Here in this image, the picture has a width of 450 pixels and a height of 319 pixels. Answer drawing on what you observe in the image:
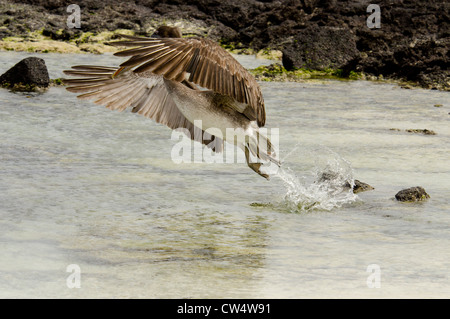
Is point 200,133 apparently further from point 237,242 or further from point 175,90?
point 237,242

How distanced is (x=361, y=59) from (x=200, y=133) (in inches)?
485

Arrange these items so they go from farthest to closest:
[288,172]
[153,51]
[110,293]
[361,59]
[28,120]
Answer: [361,59], [28,120], [288,172], [153,51], [110,293]

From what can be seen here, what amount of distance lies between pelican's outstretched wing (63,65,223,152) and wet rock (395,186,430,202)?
1.93 metres

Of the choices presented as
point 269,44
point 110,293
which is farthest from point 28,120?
point 269,44

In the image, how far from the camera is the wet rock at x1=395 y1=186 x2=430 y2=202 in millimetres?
6242

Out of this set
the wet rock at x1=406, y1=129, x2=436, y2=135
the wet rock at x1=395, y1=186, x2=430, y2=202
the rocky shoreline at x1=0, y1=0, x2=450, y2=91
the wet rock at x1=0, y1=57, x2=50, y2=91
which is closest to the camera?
the wet rock at x1=395, y1=186, x2=430, y2=202

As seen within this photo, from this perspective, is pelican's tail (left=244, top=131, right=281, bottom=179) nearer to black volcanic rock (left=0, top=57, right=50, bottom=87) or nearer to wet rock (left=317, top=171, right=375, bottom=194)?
wet rock (left=317, top=171, right=375, bottom=194)

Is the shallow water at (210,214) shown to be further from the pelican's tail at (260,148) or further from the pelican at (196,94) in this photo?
the pelican at (196,94)

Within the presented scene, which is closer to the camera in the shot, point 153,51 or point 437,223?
point 153,51

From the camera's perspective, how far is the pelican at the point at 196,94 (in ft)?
14.5

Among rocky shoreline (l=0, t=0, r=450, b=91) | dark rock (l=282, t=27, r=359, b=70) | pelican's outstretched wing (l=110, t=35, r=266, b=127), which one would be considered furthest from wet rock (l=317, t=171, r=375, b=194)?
dark rock (l=282, t=27, r=359, b=70)

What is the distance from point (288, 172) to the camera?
732 cm

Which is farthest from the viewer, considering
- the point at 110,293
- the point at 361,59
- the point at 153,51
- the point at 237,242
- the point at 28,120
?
the point at 361,59

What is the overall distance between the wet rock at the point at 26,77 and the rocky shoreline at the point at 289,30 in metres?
4.10
